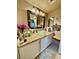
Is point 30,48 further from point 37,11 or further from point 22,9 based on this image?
point 37,11

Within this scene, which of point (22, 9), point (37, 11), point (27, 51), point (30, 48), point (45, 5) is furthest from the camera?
point (45, 5)

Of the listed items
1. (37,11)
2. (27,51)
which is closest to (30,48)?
(27,51)

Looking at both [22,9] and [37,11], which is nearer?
[22,9]

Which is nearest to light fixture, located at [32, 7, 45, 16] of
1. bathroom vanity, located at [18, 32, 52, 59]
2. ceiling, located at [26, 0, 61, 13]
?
ceiling, located at [26, 0, 61, 13]

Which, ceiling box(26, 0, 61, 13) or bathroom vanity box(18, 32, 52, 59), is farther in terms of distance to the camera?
ceiling box(26, 0, 61, 13)

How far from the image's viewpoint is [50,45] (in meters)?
4.72

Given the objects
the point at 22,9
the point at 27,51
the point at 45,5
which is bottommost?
the point at 27,51

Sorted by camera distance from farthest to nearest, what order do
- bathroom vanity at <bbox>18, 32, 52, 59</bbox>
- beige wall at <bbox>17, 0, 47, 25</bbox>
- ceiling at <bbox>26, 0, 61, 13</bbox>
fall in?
ceiling at <bbox>26, 0, 61, 13</bbox> < beige wall at <bbox>17, 0, 47, 25</bbox> < bathroom vanity at <bbox>18, 32, 52, 59</bbox>

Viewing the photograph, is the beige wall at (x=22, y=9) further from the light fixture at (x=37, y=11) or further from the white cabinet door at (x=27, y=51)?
the white cabinet door at (x=27, y=51)

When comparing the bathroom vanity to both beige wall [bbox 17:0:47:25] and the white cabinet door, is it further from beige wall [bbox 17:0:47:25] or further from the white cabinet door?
beige wall [bbox 17:0:47:25]

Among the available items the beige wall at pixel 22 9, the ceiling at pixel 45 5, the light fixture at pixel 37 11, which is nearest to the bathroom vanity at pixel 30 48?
the beige wall at pixel 22 9

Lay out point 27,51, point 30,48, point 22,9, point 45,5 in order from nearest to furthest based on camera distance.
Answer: point 27,51, point 30,48, point 22,9, point 45,5
